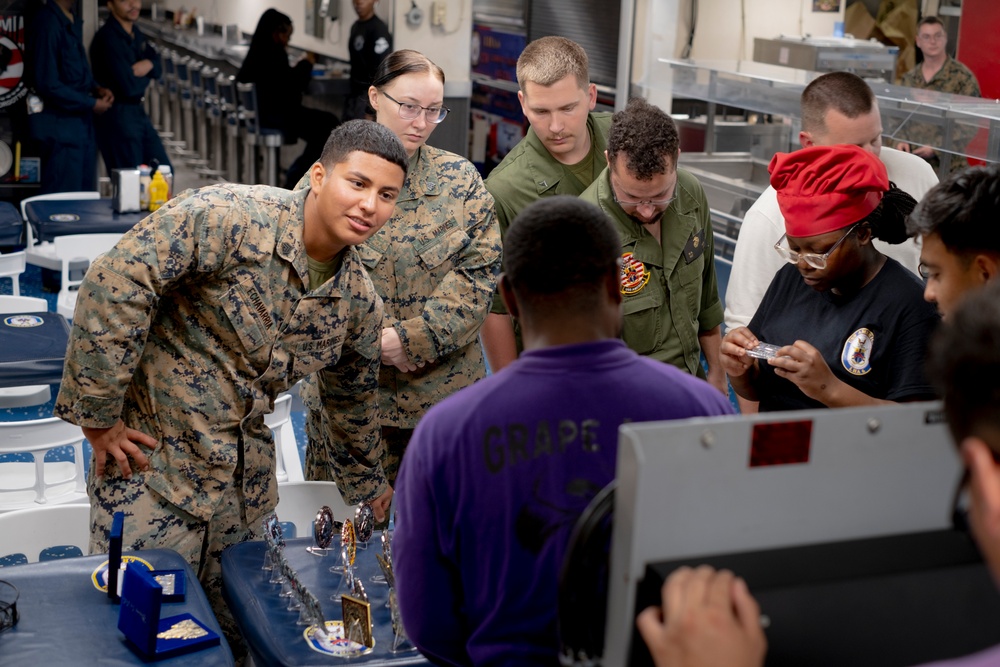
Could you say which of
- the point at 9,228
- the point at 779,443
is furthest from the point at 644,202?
the point at 9,228

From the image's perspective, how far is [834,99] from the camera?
3.01 meters

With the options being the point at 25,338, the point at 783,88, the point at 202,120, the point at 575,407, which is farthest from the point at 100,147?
the point at 575,407

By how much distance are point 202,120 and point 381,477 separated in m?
9.44

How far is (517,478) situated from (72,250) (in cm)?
474

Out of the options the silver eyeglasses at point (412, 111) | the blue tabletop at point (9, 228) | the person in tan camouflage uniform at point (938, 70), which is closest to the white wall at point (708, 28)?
the person in tan camouflage uniform at point (938, 70)

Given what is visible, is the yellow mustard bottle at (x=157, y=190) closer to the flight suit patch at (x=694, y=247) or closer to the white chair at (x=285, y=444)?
the white chair at (x=285, y=444)

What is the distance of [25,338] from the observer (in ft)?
13.5

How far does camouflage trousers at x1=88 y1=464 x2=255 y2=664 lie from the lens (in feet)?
8.05

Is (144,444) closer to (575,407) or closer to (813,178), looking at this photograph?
(575,407)

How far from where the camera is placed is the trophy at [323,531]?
7.91 ft

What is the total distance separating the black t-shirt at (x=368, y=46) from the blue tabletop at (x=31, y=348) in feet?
14.8

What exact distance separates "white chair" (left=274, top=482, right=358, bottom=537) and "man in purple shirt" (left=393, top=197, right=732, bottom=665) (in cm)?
146

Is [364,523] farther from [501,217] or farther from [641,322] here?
[501,217]

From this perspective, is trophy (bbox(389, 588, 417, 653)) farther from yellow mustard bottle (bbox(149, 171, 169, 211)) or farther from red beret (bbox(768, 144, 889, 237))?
yellow mustard bottle (bbox(149, 171, 169, 211))
